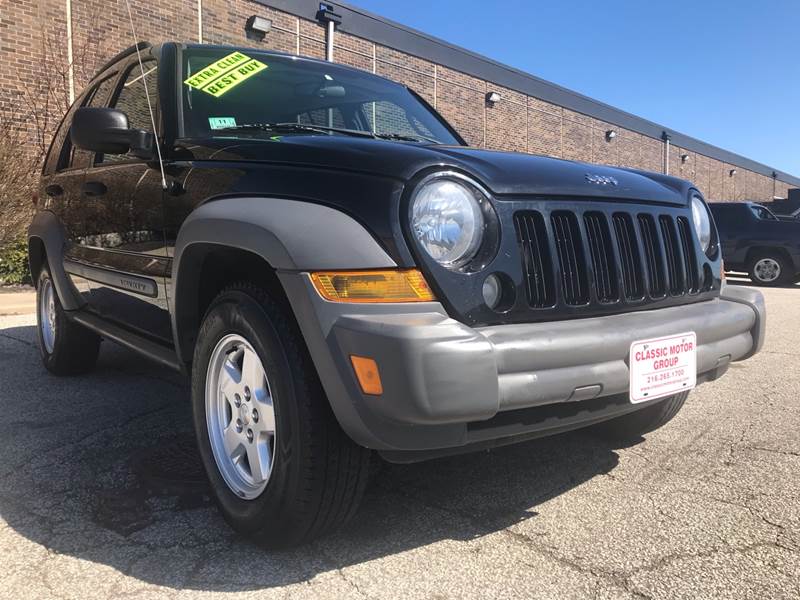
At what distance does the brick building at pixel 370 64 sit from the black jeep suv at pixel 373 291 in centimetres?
1024

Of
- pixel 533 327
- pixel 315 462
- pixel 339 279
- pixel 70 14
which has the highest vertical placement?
pixel 70 14

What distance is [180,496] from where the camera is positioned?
8.68 ft

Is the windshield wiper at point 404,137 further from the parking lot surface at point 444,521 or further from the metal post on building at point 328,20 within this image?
the metal post on building at point 328,20

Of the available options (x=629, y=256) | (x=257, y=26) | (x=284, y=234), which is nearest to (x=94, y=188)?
(x=284, y=234)

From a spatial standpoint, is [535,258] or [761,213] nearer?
Answer: [535,258]

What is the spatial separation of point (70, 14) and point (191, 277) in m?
11.6

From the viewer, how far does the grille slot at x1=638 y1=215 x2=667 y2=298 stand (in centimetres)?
249

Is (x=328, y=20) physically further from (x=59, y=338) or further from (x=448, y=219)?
(x=448, y=219)

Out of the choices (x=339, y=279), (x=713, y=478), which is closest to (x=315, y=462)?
(x=339, y=279)

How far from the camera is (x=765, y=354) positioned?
5.85 metres

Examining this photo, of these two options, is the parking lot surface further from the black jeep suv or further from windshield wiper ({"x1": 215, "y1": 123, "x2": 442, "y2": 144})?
windshield wiper ({"x1": 215, "y1": 123, "x2": 442, "y2": 144})

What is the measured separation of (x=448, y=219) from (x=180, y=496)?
1573mm

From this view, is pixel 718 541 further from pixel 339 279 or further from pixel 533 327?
pixel 339 279

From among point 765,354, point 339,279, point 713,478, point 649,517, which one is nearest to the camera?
point 339,279
